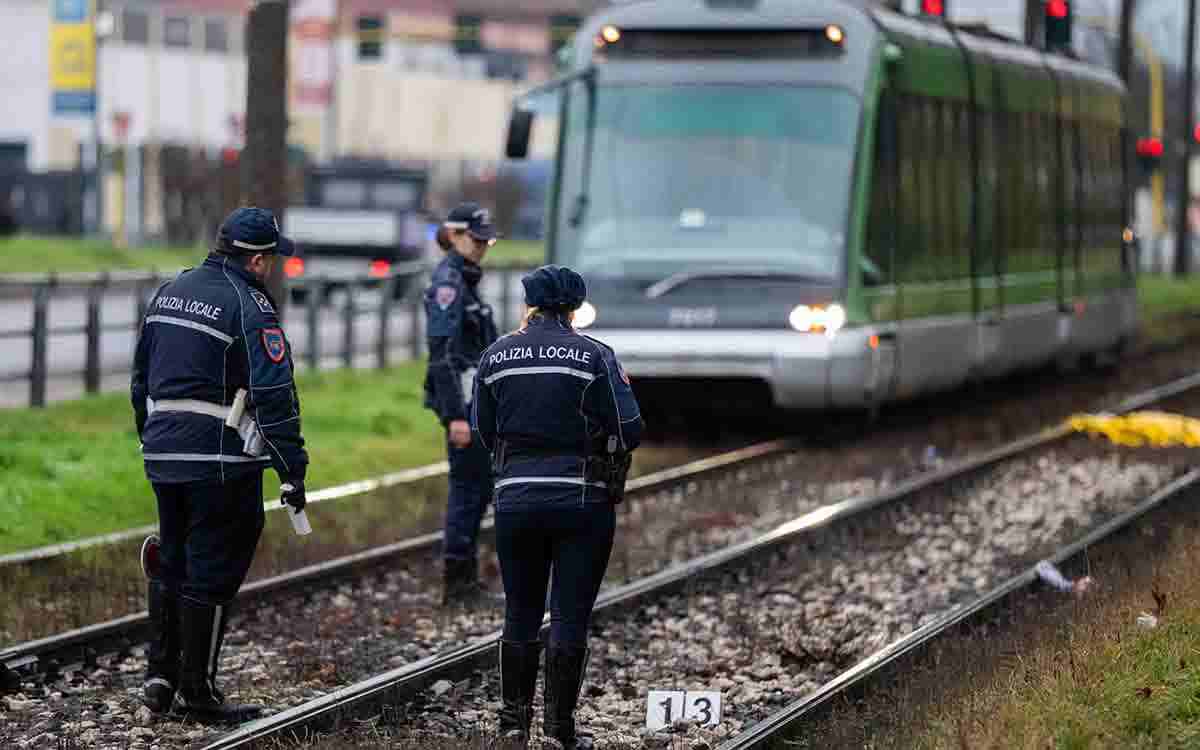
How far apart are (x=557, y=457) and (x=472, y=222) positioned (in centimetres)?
316

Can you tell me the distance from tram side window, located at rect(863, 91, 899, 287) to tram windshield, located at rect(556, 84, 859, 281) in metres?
0.33

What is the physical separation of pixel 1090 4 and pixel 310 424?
30386 millimetres

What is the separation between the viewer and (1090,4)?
45469 mm

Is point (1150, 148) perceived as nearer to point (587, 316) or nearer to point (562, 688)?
point (587, 316)

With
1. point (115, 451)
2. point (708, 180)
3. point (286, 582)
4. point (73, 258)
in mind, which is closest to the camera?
point (286, 582)

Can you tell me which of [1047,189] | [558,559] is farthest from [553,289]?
[1047,189]

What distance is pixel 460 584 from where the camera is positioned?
11180mm

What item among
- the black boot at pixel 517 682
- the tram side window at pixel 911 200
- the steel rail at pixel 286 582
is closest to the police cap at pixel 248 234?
the black boot at pixel 517 682

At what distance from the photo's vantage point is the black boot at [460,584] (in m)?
11.2

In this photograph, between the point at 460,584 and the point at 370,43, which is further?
the point at 370,43

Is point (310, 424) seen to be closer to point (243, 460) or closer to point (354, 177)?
point (243, 460)

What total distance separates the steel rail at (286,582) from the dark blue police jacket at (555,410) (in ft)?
7.72

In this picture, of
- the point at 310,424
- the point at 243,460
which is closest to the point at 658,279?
the point at 310,424

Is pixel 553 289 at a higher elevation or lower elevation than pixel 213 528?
higher
